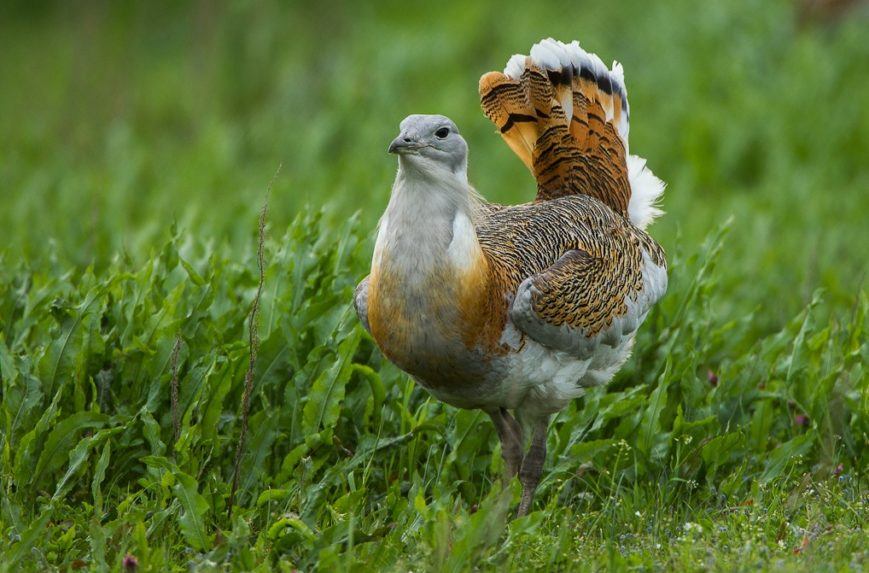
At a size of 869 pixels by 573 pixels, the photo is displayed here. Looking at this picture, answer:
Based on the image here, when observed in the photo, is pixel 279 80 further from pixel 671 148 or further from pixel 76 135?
pixel 671 148

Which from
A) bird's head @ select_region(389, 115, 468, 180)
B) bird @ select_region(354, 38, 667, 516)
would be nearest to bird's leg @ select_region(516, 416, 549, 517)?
bird @ select_region(354, 38, 667, 516)

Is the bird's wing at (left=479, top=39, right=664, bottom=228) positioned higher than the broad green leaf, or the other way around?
the bird's wing at (left=479, top=39, right=664, bottom=228)

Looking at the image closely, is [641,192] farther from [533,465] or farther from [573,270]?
[533,465]

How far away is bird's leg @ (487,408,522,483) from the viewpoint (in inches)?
169

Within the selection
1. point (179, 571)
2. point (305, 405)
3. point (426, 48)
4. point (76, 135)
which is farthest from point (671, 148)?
point (179, 571)

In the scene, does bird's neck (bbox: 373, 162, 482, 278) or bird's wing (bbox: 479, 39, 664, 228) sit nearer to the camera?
bird's neck (bbox: 373, 162, 482, 278)

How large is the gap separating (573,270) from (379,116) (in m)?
5.76

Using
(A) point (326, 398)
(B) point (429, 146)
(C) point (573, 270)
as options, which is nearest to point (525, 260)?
(C) point (573, 270)

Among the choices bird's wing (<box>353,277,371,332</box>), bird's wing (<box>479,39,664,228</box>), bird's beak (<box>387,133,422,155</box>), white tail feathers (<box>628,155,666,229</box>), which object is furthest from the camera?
white tail feathers (<box>628,155,666,229</box>)

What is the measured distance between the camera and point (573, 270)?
13.7ft

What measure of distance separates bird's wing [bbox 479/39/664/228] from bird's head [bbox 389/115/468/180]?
1001 mm

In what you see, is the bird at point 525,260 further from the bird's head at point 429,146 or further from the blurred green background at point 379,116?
the blurred green background at point 379,116

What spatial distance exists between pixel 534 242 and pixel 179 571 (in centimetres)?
162

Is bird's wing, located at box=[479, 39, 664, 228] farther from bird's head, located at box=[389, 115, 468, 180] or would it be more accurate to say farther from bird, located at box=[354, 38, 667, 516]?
bird's head, located at box=[389, 115, 468, 180]
